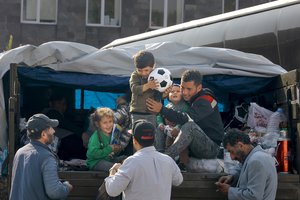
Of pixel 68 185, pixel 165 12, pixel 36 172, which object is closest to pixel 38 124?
pixel 36 172

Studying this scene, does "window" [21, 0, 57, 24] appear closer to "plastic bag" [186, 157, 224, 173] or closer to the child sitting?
the child sitting

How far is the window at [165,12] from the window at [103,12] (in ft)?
3.74

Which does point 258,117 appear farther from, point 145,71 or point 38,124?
point 38,124

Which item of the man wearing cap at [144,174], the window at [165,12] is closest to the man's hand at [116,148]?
the man wearing cap at [144,174]

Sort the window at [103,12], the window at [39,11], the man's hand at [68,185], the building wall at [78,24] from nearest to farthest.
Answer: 1. the man's hand at [68,185]
2. the building wall at [78,24]
3. the window at [39,11]
4. the window at [103,12]

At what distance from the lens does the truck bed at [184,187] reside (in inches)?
312

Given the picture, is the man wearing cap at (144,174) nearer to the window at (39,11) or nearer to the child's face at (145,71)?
the child's face at (145,71)

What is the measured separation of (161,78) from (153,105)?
0.29 m

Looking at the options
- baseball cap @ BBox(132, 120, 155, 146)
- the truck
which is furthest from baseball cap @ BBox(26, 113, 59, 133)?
baseball cap @ BBox(132, 120, 155, 146)

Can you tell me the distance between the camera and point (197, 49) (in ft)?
31.7

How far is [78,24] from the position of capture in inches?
1021

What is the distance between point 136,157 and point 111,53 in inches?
88.6

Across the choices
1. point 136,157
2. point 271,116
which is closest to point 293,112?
point 271,116

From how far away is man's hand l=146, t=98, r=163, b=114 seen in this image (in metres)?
8.29
